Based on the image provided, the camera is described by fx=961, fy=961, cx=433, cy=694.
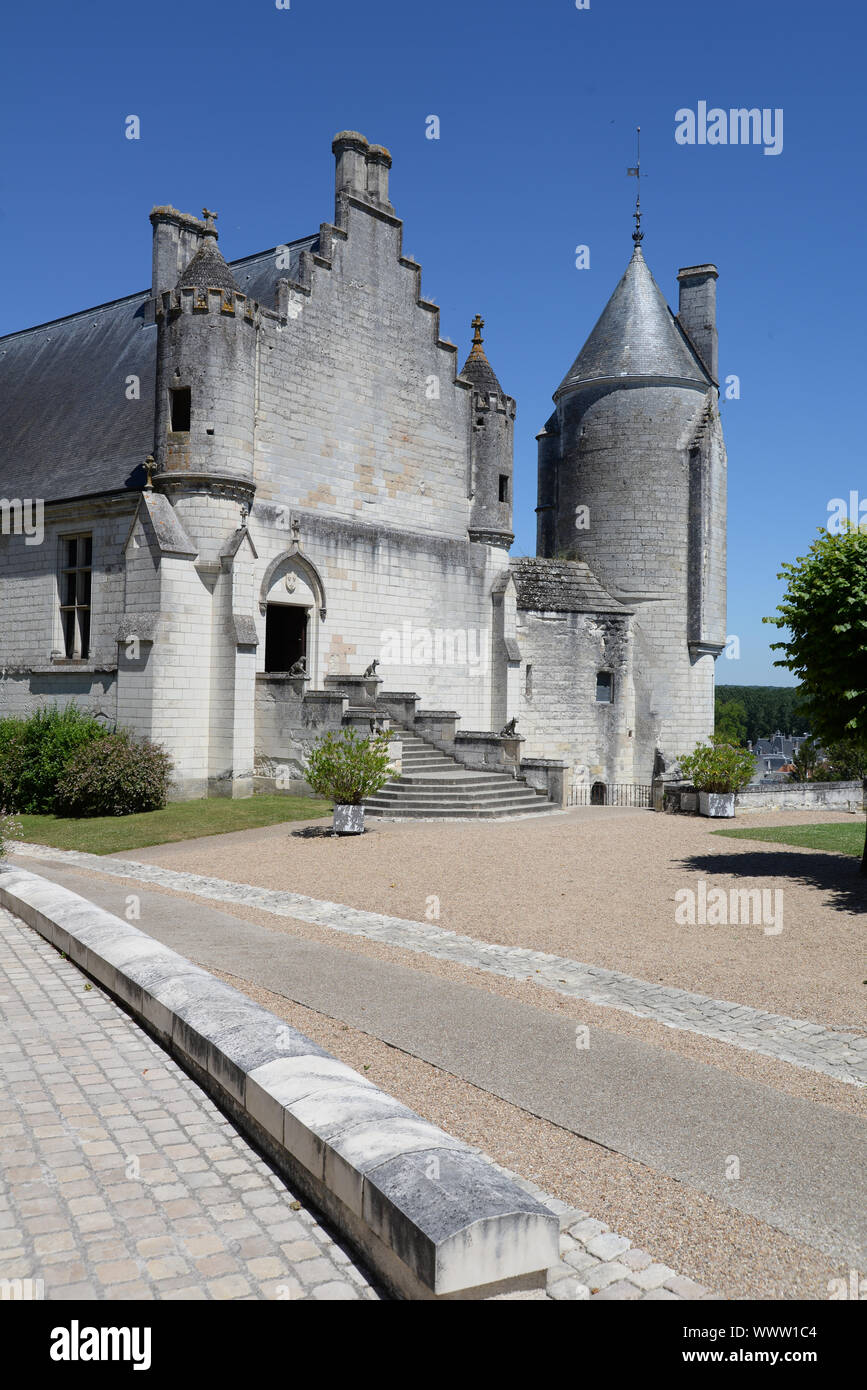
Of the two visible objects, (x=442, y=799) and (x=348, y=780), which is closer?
(x=348, y=780)

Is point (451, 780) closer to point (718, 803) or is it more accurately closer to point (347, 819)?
point (347, 819)

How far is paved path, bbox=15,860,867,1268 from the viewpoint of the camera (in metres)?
4.27

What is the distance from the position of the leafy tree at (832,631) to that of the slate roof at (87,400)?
14162mm

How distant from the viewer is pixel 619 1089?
213 inches

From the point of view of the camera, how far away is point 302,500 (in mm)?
22859

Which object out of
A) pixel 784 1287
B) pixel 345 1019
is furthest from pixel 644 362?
pixel 784 1287

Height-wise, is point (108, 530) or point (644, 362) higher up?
point (644, 362)

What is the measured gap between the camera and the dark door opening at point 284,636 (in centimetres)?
2352

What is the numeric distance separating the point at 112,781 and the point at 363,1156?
51.0 feet

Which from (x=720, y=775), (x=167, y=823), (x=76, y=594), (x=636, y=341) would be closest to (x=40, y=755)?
(x=167, y=823)

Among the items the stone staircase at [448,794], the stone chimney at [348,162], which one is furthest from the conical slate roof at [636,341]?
the stone staircase at [448,794]

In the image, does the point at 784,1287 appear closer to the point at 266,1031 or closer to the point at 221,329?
the point at 266,1031

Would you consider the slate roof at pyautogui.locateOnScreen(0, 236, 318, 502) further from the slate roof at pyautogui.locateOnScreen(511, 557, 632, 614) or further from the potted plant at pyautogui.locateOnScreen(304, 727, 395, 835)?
the slate roof at pyautogui.locateOnScreen(511, 557, 632, 614)
